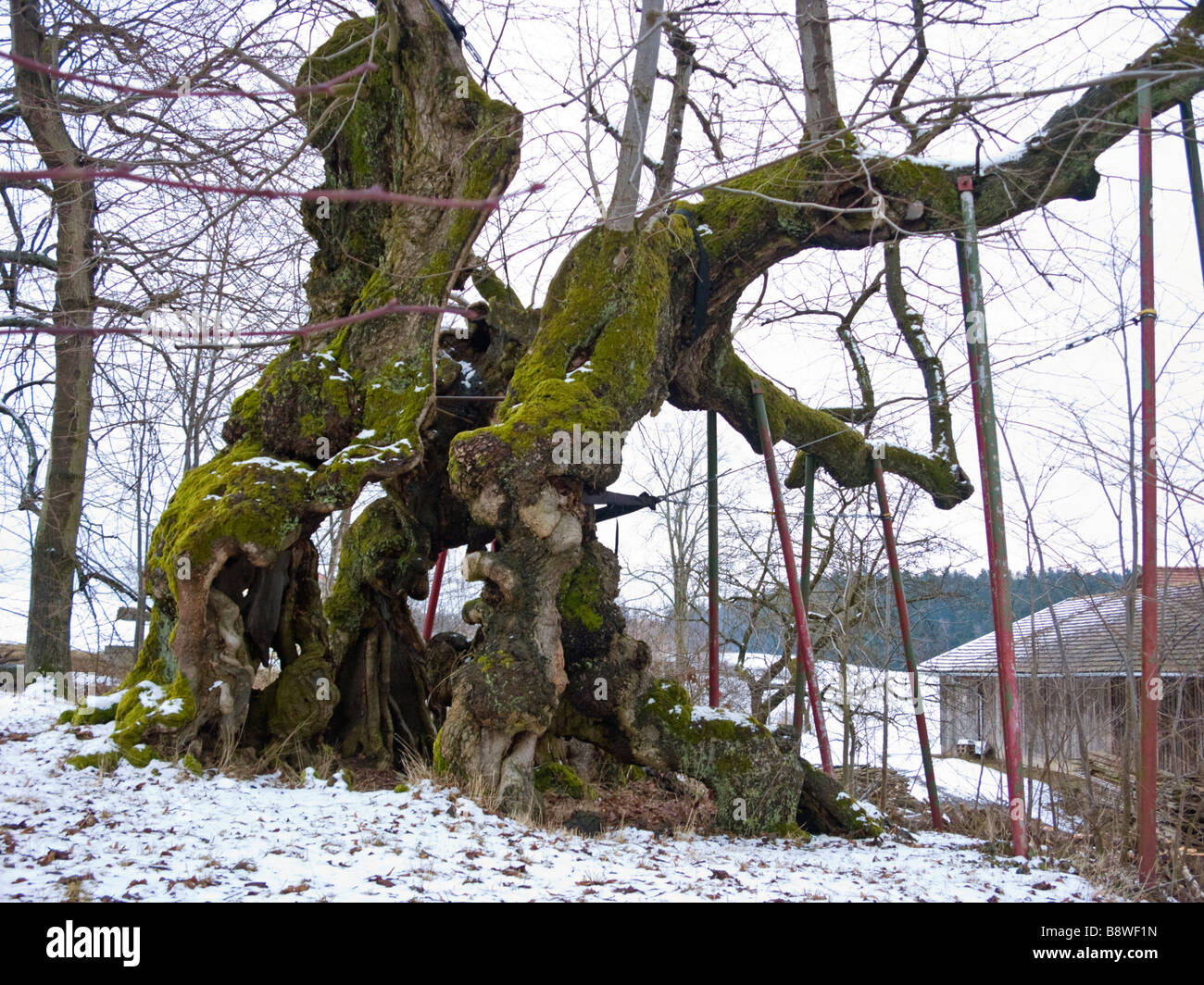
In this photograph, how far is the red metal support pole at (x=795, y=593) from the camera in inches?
306

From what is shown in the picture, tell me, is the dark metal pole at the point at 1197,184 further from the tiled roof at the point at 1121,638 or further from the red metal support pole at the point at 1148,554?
the tiled roof at the point at 1121,638

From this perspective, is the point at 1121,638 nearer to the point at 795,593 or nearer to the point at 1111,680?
the point at 1111,680

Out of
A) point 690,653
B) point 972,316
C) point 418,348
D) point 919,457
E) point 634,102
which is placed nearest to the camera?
point 972,316

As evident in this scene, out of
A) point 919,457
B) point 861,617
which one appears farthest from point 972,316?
point 861,617

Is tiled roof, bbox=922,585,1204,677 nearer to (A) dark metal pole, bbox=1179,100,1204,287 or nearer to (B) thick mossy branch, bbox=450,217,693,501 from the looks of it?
(A) dark metal pole, bbox=1179,100,1204,287

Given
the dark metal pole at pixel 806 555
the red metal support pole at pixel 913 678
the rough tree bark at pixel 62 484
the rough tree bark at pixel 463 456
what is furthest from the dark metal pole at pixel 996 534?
the rough tree bark at pixel 62 484

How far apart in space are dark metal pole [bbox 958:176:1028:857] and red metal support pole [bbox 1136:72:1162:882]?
2.31ft

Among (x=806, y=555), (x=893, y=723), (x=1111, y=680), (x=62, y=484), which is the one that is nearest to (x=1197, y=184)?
(x=806, y=555)

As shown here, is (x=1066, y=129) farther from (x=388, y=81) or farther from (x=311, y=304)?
(x=311, y=304)

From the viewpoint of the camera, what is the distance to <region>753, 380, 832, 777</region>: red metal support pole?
7.78 m

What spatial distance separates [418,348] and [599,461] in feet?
6.86

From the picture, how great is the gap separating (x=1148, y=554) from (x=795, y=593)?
10.4ft

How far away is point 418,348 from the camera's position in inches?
292

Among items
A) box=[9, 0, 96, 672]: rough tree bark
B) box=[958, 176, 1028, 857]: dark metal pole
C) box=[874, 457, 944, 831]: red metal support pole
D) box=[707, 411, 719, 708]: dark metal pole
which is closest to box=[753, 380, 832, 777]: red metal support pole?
box=[707, 411, 719, 708]: dark metal pole
